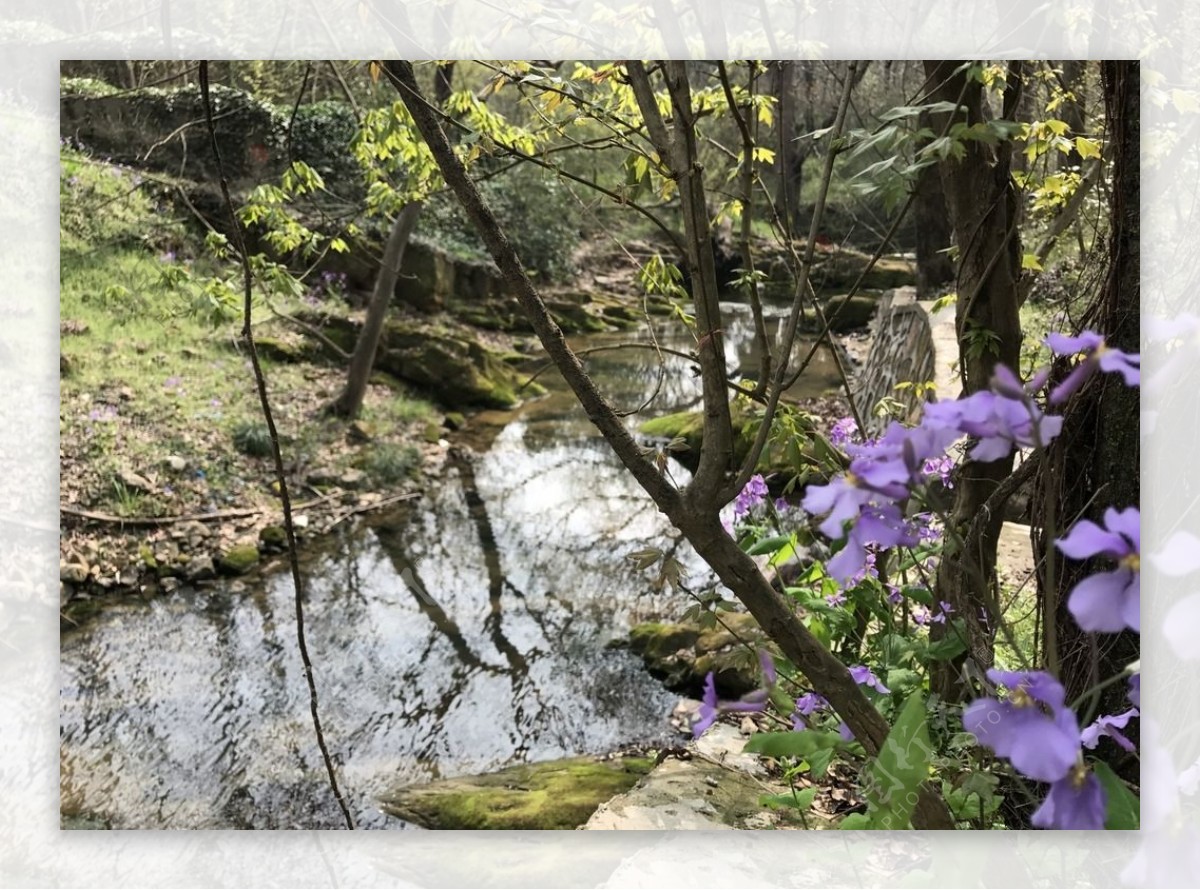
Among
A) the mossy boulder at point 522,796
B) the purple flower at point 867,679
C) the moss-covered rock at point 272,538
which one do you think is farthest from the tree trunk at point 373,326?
the purple flower at point 867,679

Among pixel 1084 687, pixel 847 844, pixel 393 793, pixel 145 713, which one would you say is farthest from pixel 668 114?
pixel 145 713

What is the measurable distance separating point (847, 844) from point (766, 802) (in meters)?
0.14

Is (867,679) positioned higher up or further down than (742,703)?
further down

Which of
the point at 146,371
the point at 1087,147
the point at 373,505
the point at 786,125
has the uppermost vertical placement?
the point at 786,125

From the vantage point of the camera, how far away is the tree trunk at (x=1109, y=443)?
1.27 m

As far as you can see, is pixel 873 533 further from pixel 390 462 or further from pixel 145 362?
pixel 390 462

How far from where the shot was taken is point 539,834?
5.08ft

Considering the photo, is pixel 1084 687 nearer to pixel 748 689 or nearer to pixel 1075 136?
pixel 1075 136

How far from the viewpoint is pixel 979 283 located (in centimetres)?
152

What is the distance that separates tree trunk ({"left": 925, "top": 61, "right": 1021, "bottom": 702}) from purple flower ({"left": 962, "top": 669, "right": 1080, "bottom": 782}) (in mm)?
937

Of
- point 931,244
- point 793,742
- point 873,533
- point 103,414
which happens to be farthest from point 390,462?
point 873,533

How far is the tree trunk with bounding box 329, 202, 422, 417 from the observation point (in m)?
3.62

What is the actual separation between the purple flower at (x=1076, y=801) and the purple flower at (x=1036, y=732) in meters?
0.01

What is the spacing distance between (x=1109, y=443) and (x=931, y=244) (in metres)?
1.13
